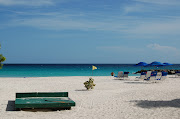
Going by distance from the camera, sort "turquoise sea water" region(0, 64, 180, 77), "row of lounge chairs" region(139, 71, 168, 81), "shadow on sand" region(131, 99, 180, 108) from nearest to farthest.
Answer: "shadow on sand" region(131, 99, 180, 108) < "row of lounge chairs" region(139, 71, 168, 81) < "turquoise sea water" region(0, 64, 180, 77)

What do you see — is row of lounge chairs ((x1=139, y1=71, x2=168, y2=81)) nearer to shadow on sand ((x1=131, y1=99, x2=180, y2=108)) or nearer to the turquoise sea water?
shadow on sand ((x1=131, y1=99, x2=180, y2=108))

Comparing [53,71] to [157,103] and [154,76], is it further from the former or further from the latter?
[157,103]

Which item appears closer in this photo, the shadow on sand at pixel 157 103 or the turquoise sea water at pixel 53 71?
the shadow on sand at pixel 157 103

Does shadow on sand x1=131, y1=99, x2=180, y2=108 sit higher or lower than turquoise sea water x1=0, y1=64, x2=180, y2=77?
lower

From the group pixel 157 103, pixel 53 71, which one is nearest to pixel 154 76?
pixel 157 103

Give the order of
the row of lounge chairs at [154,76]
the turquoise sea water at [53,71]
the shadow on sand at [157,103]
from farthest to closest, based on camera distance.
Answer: the turquoise sea water at [53,71]
the row of lounge chairs at [154,76]
the shadow on sand at [157,103]

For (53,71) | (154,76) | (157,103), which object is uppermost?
(154,76)

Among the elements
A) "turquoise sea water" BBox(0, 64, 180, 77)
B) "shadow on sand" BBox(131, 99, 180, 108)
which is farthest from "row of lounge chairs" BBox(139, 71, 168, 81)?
"turquoise sea water" BBox(0, 64, 180, 77)

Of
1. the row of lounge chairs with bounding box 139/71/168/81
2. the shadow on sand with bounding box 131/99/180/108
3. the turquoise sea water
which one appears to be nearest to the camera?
the shadow on sand with bounding box 131/99/180/108

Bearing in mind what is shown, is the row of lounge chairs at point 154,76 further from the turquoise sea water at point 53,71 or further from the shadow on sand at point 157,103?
the turquoise sea water at point 53,71

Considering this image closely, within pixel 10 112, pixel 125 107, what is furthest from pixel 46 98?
pixel 125 107

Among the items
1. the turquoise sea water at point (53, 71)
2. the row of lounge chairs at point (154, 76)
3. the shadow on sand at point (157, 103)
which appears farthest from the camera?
the turquoise sea water at point (53, 71)

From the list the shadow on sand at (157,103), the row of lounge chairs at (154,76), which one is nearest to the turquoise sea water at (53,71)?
the row of lounge chairs at (154,76)

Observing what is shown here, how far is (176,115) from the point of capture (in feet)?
25.5
